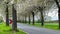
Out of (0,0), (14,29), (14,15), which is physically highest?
(0,0)

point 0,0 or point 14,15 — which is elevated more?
point 0,0

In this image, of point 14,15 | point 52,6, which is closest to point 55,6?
point 52,6

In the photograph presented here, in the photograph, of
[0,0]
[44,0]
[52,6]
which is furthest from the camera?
[52,6]

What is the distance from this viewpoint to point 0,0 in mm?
26891

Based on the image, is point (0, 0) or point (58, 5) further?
point (58, 5)

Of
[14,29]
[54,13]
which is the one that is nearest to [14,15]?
[14,29]

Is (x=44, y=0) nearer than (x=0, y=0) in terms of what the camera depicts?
No

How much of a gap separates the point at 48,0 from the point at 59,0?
1.99 metres

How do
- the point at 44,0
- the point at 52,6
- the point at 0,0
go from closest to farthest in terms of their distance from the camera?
the point at 0,0 < the point at 44,0 < the point at 52,6

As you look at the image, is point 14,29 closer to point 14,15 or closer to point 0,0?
point 14,15

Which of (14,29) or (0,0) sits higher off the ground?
(0,0)

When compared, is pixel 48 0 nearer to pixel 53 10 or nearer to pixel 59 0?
pixel 59 0

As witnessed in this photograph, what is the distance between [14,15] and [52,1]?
34.4ft

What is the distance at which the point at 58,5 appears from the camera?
3522cm
